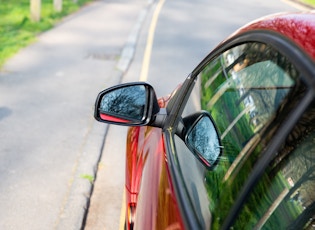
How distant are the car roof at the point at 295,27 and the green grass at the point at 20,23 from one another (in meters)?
7.29

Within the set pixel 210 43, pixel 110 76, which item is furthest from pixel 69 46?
pixel 210 43

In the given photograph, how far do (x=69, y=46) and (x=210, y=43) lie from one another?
358cm

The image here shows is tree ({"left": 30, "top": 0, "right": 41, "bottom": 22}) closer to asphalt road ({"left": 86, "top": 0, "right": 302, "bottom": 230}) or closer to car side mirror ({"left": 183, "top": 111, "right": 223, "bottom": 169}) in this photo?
asphalt road ({"left": 86, "top": 0, "right": 302, "bottom": 230})

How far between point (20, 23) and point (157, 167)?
10.9 m

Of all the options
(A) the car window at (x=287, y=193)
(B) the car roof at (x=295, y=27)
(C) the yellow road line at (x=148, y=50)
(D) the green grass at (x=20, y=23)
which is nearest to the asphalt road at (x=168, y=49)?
(C) the yellow road line at (x=148, y=50)

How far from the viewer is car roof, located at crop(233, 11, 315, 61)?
1656 mm

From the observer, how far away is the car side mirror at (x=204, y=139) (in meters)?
2.06

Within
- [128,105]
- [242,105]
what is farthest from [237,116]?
[128,105]

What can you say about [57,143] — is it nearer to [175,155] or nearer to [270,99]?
[175,155]

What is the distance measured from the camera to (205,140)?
2.16m

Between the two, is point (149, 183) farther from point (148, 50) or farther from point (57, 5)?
point (57, 5)

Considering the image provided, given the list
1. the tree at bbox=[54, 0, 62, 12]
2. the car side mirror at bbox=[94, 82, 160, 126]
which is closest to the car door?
the car side mirror at bbox=[94, 82, 160, 126]

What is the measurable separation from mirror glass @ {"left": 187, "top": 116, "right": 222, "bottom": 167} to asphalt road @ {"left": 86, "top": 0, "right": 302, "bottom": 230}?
2205 millimetres

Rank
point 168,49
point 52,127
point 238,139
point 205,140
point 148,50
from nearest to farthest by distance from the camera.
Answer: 1. point 238,139
2. point 205,140
3. point 52,127
4. point 148,50
5. point 168,49
